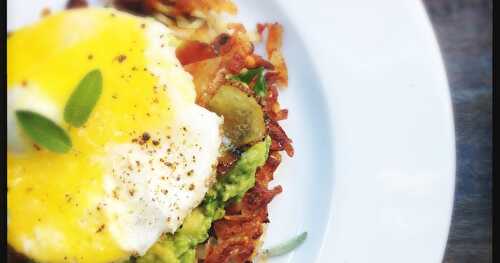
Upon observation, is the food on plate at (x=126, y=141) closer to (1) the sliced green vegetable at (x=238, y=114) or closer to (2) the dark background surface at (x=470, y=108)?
(1) the sliced green vegetable at (x=238, y=114)

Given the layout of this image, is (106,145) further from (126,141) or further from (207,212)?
(207,212)

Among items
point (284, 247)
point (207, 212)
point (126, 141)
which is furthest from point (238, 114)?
point (284, 247)

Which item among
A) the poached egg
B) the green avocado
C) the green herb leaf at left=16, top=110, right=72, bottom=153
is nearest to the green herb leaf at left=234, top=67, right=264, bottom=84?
the green avocado

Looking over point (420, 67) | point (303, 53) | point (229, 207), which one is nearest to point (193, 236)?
point (229, 207)

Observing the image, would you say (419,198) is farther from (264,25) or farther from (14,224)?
(14,224)

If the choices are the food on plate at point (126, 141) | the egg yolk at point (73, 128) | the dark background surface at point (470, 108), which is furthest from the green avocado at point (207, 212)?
the dark background surface at point (470, 108)
